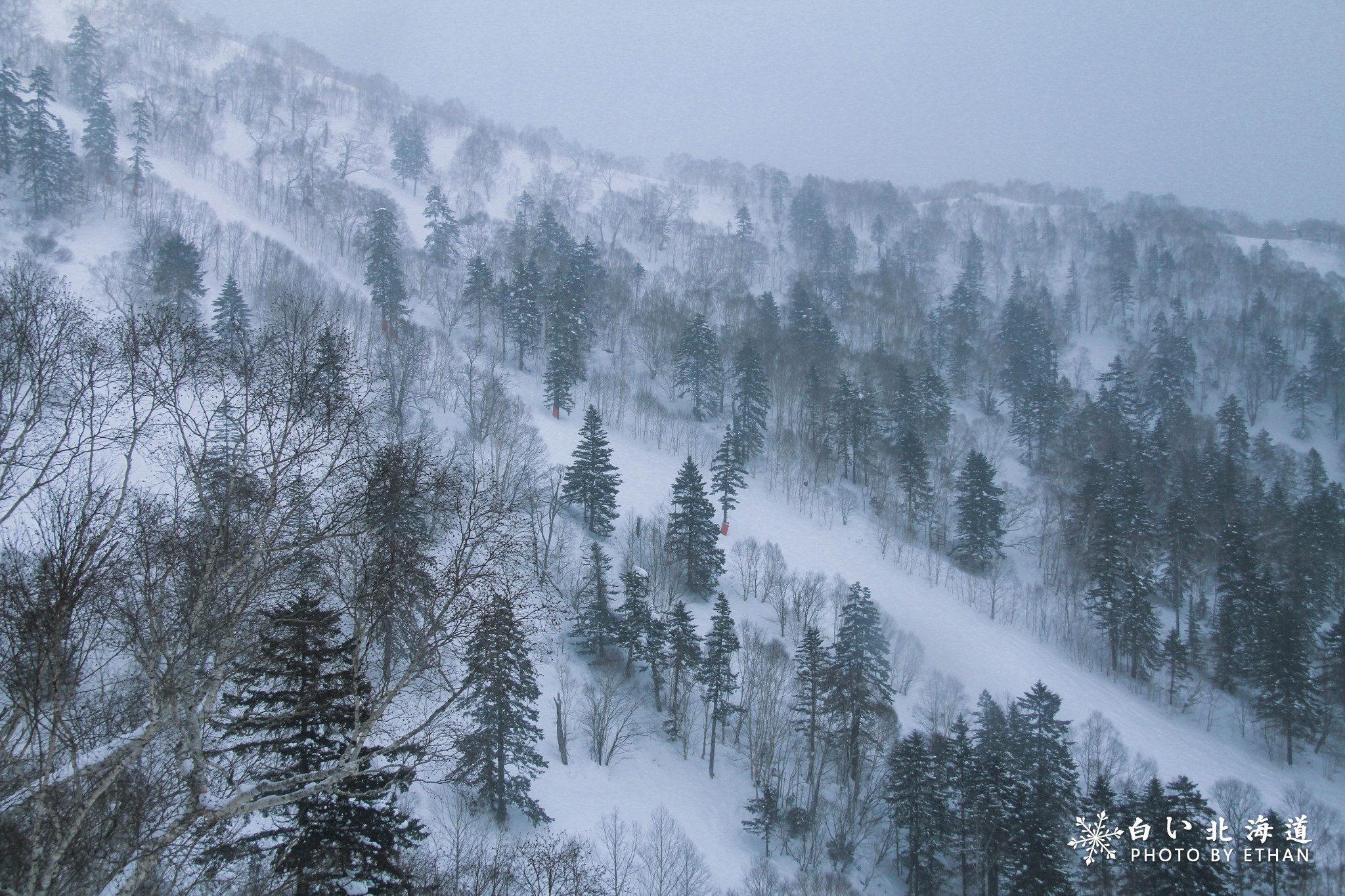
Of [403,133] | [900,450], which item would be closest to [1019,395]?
[900,450]

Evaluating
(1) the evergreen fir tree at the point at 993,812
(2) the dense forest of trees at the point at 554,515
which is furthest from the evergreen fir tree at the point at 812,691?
(1) the evergreen fir tree at the point at 993,812

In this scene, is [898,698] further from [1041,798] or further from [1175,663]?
[1175,663]

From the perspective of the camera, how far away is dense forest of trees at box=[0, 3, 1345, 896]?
25.5ft

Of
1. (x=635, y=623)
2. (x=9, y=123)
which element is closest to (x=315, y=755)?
(x=635, y=623)

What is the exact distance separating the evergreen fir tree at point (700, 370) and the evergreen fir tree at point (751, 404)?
220cm

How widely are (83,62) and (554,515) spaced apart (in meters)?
79.1

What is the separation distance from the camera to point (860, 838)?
25.3 meters

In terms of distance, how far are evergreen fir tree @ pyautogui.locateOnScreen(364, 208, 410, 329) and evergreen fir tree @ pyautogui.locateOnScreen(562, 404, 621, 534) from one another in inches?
748

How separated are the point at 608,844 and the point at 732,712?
909 centimetres

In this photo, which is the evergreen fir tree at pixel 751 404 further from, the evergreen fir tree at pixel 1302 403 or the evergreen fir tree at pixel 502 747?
the evergreen fir tree at pixel 1302 403

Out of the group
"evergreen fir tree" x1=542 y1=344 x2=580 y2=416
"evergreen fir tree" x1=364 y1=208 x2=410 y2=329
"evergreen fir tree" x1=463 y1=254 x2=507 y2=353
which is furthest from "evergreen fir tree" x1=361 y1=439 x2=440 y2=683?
"evergreen fir tree" x1=463 y1=254 x2=507 y2=353

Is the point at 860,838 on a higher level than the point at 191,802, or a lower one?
lower

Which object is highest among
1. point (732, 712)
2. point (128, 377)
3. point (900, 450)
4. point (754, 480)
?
point (128, 377)

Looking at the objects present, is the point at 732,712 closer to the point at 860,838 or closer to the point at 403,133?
the point at 860,838
